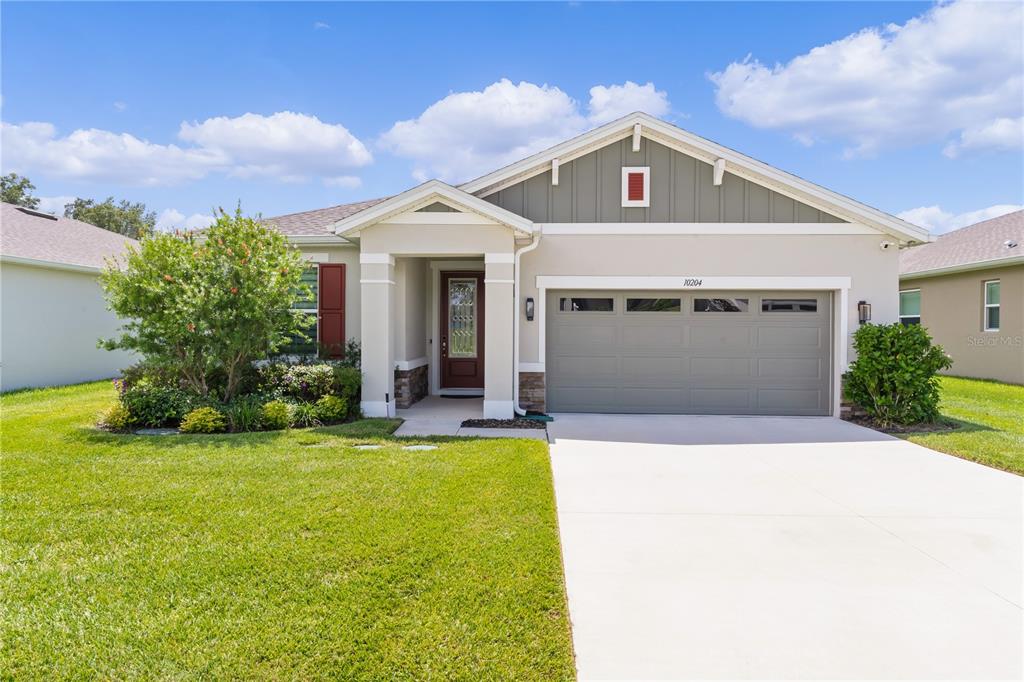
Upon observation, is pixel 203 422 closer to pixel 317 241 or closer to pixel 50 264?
pixel 317 241

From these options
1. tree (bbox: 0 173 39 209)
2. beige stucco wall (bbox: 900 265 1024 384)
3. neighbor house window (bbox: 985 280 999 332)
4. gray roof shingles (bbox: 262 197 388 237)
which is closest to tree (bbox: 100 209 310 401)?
gray roof shingles (bbox: 262 197 388 237)

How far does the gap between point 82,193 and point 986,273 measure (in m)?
47.6

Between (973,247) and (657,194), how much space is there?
36.2ft

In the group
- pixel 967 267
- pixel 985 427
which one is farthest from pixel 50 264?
pixel 967 267

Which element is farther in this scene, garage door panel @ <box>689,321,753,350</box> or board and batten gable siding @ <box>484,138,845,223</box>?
garage door panel @ <box>689,321,753,350</box>

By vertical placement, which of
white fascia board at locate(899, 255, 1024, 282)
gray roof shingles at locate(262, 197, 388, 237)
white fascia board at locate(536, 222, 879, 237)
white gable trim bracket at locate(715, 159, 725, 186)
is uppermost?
white gable trim bracket at locate(715, 159, 725, 186)

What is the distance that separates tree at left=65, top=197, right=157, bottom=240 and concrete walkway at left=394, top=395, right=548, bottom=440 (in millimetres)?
35001

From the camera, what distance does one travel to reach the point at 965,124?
44.8ft

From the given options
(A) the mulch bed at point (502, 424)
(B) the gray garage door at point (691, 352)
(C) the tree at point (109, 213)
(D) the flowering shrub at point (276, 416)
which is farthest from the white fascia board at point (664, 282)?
(C) the tree at point (109, 213)

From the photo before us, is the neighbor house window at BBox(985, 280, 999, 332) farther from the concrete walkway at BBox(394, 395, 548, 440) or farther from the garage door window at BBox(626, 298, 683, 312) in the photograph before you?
the concrete walkway at BBox(394, 395, 548, 440)

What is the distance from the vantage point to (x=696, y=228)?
9.47 m

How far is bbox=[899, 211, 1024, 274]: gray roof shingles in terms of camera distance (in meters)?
13.5

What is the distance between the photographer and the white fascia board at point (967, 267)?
12.5 metres

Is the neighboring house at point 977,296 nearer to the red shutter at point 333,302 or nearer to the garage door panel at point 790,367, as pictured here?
the garage door panel at point 790,367
